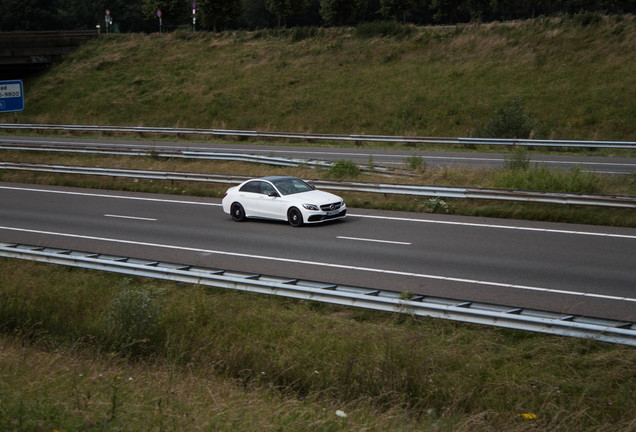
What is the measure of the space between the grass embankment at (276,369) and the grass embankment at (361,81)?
2627 centimetres

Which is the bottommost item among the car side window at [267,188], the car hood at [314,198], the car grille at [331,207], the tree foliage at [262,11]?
the car grille at [331,207]

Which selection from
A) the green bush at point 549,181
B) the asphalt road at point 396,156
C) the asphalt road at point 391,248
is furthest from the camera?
the asphalt road at point 396,156

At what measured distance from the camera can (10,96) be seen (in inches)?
674

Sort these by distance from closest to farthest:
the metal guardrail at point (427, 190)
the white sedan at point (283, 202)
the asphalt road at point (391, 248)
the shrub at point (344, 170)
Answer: the asphalt road at point (391, 248) → the metal guardrail at point (427, 190) → the white sedan at point (283, 202) → the shrub at point (344, 170)

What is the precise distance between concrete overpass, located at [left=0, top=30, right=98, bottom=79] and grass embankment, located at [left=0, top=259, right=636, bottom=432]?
175 feet

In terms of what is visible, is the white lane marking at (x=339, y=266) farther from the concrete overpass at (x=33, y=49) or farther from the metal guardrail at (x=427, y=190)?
the concrete overpass at (x=33, y=49)

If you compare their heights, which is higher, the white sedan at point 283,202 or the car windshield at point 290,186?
the car windshield at point 290,186

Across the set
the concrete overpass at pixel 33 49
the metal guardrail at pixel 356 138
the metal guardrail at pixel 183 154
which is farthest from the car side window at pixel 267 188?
the concrete overpass at pixel 33 49

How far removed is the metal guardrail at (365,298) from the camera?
8500 mm

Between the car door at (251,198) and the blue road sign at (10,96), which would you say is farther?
the car door at (251,198)

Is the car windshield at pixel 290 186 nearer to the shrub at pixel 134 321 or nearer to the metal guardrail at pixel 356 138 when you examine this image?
the shrub at pixel 134 321

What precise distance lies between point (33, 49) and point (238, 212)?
49618 millimetres

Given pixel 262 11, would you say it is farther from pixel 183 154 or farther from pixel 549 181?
pixel 549 181

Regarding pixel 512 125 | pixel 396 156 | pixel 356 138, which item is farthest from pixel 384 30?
pixel 396 156
